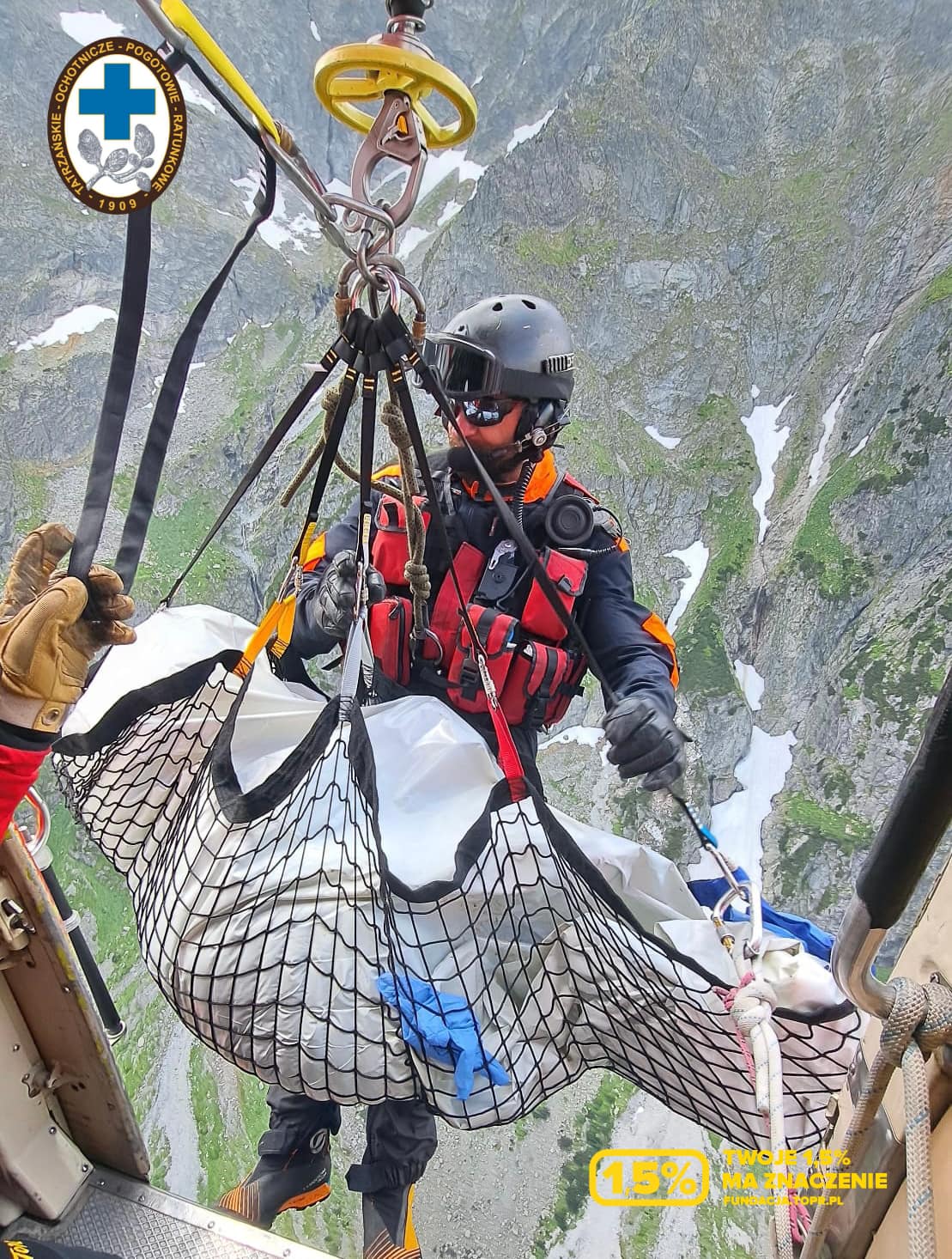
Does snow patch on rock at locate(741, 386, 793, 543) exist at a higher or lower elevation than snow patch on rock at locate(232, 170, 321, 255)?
lower

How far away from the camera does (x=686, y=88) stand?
37.2 metres

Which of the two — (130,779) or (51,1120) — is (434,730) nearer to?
(130,779)

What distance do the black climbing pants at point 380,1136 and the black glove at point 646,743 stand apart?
1143 millimetres

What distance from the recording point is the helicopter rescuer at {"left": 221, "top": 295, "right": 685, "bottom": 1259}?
2.11m

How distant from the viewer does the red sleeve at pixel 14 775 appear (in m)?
0.97

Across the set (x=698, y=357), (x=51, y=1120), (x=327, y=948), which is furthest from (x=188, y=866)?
(x=698, y=357)

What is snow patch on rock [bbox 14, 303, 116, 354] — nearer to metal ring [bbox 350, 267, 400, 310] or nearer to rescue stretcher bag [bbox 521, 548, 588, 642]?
rescue stretcher bag [bbox 521, 548, 588, 642]

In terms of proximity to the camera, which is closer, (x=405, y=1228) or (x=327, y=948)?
(x=327, y=948)

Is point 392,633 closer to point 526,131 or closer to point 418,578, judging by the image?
point 418,578

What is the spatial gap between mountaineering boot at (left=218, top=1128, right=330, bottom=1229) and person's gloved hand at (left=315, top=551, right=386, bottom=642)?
144cm

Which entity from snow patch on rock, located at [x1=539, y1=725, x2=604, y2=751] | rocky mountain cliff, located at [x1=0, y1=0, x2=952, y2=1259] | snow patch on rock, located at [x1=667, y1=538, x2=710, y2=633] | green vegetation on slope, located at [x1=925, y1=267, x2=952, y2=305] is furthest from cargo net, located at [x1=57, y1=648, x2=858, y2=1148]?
green vegetation on slope, located at [x1=925, y1=267, x2=952, y2=305]

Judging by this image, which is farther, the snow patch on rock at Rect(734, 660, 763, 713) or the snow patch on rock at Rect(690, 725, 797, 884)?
the snow patch on rock at Rect(734, 660, 763, 713)

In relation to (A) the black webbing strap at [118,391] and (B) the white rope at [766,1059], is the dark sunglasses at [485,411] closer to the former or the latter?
(A) the black webbing strap at [118,391]

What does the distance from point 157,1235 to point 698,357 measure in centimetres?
3748
